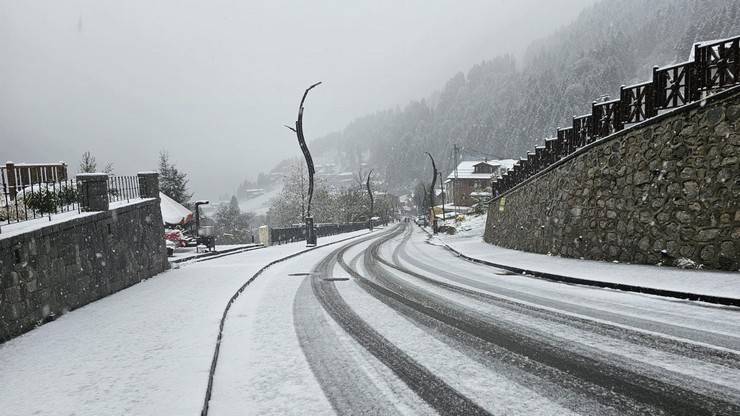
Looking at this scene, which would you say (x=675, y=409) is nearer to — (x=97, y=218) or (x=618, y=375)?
(x=618, y=375)

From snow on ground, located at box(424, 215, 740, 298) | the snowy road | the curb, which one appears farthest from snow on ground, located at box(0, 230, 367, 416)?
snow on ground, located at box(424, 215, 740, 298)

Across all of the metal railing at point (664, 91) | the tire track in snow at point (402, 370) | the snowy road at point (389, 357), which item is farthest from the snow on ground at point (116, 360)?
the metal railing at point (664, 91)

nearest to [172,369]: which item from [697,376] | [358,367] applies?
[358,367]

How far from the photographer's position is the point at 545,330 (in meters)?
5.64

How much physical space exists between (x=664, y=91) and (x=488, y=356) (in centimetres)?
1030

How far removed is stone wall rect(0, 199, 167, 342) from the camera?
6273 mm

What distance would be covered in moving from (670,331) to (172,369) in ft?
19.1

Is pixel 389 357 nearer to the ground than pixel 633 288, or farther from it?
farther from it

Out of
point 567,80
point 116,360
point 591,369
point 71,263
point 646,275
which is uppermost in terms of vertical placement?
point 567,80

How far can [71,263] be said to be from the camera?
8.05 m

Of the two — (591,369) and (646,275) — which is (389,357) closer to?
(591,369)

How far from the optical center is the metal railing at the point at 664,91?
9789 millimetres

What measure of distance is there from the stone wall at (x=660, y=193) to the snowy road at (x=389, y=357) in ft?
10.3

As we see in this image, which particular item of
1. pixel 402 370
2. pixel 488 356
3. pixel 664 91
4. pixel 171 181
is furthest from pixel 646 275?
pixel 171 181
